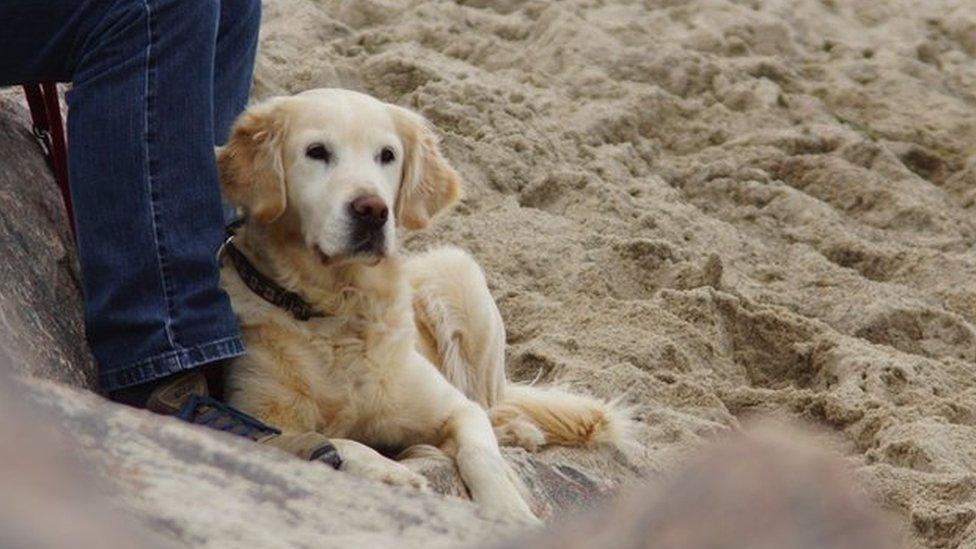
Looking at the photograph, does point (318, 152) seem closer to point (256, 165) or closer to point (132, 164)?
point (256, 165)

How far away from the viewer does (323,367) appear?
11.7ft

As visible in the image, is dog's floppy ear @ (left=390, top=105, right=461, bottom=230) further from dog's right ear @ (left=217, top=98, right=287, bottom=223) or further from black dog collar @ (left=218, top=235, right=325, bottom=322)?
black dog collar @ (left=218, top=235, right=325, bottom=322)

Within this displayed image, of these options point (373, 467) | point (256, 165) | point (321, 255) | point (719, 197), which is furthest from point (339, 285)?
point (719, 197)

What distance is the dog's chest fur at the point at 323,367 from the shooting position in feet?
11.4

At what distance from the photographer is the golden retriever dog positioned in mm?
3498

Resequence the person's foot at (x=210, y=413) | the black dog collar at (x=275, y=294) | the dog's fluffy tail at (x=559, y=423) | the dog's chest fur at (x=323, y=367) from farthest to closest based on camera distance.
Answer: the dog's fluffy tail at (x=559, y=423) → the black dog collar at (x=275, y=294) → the dog's chest fur at (x=323, y=367) → the person's foot at (x=210, y=413)

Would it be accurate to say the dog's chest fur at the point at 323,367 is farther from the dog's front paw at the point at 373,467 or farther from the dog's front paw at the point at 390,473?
the dog's front paw at the point at 390,473

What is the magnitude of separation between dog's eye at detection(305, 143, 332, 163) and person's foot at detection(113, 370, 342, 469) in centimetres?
57

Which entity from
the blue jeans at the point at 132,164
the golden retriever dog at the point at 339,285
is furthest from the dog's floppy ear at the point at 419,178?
the blue jeans at the point at 132,164

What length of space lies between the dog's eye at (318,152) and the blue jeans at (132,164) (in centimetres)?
39

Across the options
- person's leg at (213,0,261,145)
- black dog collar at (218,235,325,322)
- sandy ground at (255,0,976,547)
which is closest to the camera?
black dog collar at (218,235,325,322)

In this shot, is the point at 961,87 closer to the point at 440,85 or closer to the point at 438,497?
the point at 440,85

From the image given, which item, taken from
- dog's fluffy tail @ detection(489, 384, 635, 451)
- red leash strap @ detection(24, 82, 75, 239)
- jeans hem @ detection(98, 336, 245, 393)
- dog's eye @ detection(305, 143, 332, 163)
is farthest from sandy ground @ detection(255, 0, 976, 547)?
red leash strap @ detection(24, 82, 75, 239)

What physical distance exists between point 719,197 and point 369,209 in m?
3.10
